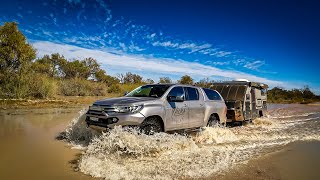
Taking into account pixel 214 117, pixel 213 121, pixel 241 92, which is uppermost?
pixel 241 92

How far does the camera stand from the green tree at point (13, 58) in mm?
22670

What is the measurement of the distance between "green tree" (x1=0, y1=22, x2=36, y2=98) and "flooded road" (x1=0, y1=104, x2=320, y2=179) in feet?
48.4

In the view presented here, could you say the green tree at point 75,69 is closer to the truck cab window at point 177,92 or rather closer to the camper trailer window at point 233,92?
the camper trailer window at point 233,92

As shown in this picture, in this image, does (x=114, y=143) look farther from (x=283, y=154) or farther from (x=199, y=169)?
(x=283, y=154)

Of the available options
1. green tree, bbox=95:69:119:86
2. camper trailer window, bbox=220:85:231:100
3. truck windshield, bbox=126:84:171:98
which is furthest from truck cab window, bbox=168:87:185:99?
green tree, bbox=95:69:119:86

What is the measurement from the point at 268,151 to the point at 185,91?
303 centimetres

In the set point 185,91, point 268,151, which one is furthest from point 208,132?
point 268,151

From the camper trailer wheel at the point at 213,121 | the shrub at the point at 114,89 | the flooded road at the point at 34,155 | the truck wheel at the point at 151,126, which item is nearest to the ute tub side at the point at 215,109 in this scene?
the camper trailer wheel at the point at 213,121

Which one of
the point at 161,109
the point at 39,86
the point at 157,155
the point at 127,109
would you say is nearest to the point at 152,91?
the point at 161,109

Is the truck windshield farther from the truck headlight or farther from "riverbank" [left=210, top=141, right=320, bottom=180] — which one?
"riverbank" [left=210, top=141, right=320, bottom=180]

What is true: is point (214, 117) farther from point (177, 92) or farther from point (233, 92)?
point (233, 92)

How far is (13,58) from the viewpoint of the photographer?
23.1 metres

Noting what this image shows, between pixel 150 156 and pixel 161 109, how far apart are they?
155 centimetres

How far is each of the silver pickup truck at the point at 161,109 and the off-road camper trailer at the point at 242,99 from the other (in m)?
2.50
